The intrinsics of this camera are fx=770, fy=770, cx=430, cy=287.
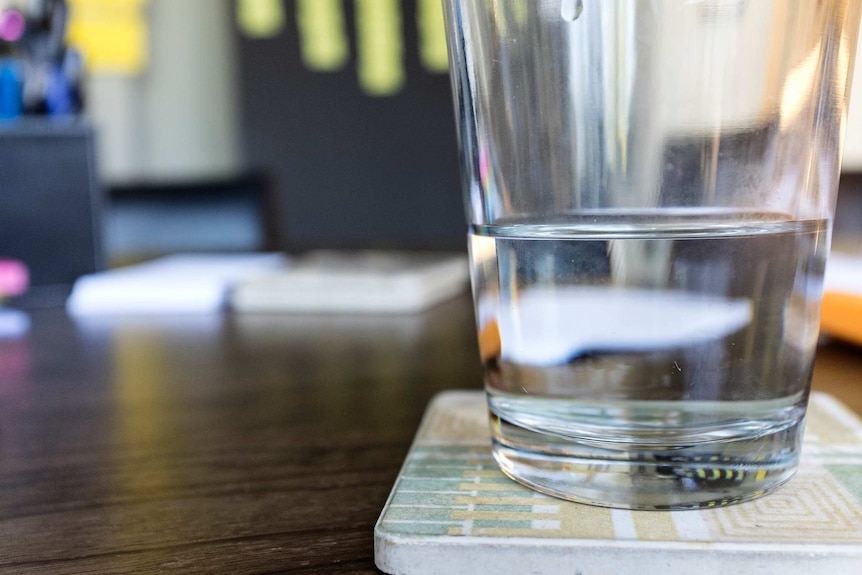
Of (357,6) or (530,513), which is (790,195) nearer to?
(530,513)

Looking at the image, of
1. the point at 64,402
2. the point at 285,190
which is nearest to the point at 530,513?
the point at 64,402

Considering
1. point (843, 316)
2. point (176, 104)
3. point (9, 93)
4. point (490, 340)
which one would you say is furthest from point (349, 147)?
point (490, 340)

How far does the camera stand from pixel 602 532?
0.58 ft

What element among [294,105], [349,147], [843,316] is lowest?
[843,316]

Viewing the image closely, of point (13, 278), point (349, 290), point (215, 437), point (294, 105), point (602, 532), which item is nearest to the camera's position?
point (602, 532)

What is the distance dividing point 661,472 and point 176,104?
2.40 metres

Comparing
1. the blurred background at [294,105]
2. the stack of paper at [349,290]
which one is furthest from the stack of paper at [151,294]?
the blurred background at [294,105]

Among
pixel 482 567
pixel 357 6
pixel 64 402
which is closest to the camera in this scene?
pixel 482 567

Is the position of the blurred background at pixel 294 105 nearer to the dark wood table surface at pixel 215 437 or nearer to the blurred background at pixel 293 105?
the blurred background at pixel 293 105

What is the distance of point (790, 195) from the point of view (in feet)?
0.65

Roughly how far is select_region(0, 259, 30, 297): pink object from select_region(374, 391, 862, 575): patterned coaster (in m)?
0.64

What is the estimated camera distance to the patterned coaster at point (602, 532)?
17 cm

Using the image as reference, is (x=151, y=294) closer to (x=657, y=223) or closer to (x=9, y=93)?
(x=9, y=93)

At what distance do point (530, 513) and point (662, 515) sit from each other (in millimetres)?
32
